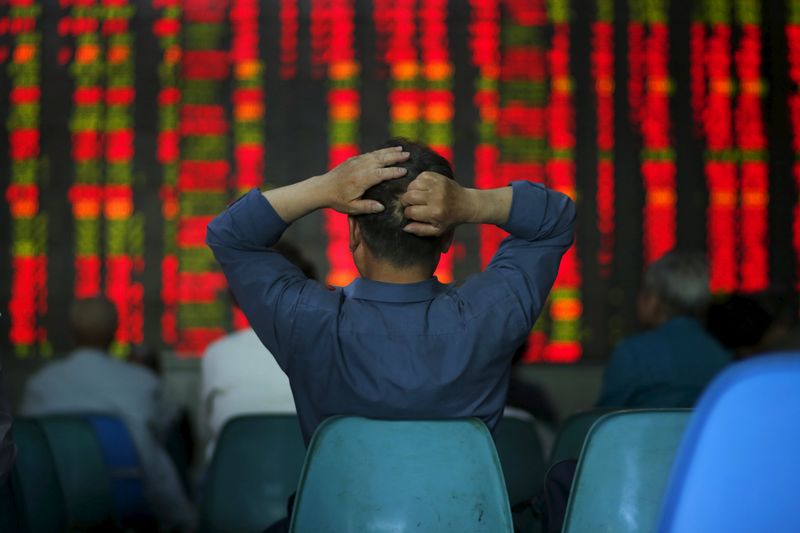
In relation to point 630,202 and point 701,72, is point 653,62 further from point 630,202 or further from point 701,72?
point 630,202

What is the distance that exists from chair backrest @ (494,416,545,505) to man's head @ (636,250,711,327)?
69cm

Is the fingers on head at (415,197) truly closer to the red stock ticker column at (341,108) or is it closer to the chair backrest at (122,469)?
the chair backrest at (122,469)

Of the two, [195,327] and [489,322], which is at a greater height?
Answer: [489,322]

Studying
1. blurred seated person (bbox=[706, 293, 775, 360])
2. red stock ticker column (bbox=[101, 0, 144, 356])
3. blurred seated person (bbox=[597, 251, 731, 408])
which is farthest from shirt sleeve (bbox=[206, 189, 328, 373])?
red stock ticker column (bbox=[101, 0, 144, 356])

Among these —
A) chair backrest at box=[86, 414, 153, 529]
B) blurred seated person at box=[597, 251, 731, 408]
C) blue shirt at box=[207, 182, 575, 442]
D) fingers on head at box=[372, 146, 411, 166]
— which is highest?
fingers on head at box=[372, 146, 411, 166]

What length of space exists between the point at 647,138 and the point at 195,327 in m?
1.82

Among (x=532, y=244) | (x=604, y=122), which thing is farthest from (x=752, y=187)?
(x=532, y=244)

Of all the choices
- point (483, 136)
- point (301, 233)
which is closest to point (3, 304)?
point (301, 233)

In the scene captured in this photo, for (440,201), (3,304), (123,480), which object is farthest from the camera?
(3,304)

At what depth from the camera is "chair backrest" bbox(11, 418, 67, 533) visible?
1868 mm

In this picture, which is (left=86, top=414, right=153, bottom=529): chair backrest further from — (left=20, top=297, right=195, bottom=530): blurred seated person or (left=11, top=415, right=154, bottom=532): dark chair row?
(left=20, top=297, right=195, bottom=530): blurred seated person

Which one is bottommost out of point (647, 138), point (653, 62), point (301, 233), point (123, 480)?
point (123, 480)

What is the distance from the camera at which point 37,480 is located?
1.90 m

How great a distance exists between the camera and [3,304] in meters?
4.07
